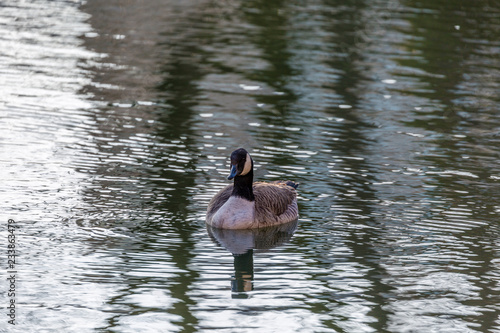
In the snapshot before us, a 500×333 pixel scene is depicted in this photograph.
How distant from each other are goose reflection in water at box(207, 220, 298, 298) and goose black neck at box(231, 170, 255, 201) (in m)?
0.47

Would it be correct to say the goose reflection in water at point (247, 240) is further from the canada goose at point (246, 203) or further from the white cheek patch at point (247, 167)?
the white cheek patch at point (247, 167)

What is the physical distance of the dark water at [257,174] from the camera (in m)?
9.77

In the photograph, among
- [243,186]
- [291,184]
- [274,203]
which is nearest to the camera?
[243,186]

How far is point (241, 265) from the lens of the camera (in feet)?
36.1

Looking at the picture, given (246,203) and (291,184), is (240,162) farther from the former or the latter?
(291,184)

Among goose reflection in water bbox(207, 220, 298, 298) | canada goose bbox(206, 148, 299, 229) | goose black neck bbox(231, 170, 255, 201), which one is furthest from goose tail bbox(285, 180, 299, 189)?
goose black neck bbox(231, 170, 255, 201)

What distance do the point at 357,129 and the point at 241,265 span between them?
7849 mm

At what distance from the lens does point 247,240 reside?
12305mm

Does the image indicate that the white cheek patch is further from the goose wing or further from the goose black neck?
the goose wing

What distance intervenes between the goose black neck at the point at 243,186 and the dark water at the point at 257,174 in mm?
521

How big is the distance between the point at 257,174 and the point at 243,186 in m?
2.50

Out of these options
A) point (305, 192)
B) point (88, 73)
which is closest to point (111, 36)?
point (88, 73)

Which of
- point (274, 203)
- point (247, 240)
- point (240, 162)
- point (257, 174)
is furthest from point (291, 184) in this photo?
point (257, 174)

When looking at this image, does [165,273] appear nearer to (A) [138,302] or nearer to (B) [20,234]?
(A) [138,302]
